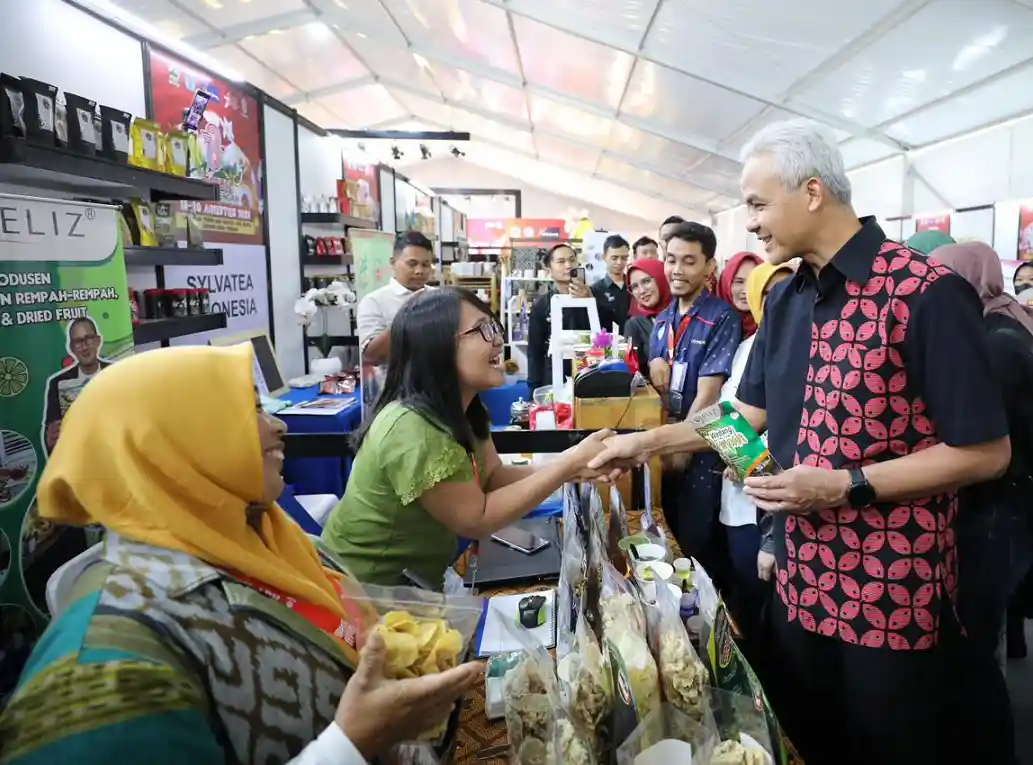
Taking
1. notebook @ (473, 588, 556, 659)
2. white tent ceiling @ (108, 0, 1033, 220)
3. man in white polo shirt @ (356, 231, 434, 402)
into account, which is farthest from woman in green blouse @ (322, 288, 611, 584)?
white tent ceiling @ (108, 0, 1033, 220)

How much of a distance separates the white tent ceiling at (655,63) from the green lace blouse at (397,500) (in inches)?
197

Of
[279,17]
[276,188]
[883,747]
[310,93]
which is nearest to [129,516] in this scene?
[883,747]

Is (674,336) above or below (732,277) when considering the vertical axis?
below

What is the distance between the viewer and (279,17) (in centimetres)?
797

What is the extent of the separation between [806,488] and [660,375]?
169cm

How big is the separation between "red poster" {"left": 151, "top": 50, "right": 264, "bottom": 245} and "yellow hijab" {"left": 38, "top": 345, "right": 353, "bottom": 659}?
281 cm

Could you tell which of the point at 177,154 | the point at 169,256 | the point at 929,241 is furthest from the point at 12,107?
the point at 929,241

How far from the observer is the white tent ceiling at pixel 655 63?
17.1ft

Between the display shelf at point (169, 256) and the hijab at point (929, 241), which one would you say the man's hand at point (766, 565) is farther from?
the display shelf at point (169, 256)

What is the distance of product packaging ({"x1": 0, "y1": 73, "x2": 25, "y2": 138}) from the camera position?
180 centimetres

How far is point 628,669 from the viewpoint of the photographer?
3.31 feet

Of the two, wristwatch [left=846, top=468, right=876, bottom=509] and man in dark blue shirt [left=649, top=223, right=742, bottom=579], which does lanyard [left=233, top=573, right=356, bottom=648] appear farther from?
man in dark blue shirt [left=649, top=223, right=742, bottom=579]

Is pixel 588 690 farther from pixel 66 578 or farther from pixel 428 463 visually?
pixel 66 578

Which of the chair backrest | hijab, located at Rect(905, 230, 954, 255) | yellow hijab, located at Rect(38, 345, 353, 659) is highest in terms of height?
hijab, located at Rect(905, 230, 954, 255)
